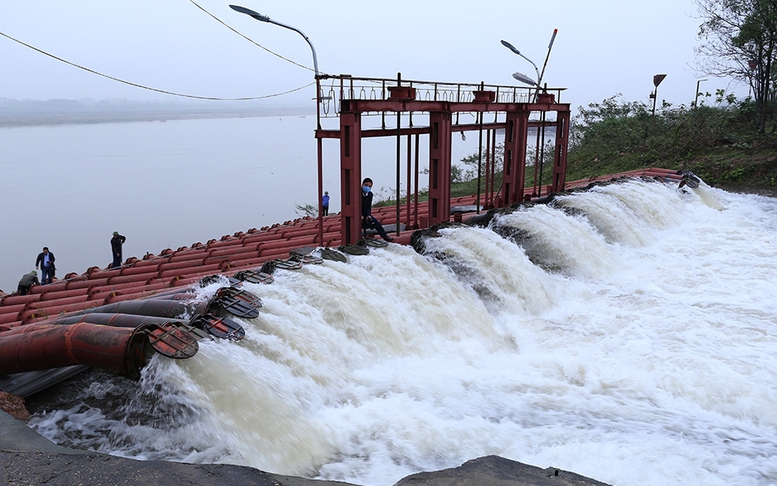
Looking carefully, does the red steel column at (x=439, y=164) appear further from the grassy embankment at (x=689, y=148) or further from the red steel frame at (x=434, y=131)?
the grassy embankment at (x=689, y=148)

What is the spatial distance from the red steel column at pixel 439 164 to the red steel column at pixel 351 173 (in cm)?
277

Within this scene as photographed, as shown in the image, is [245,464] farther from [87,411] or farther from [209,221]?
[209,221]

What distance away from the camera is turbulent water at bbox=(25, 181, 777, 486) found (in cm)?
579

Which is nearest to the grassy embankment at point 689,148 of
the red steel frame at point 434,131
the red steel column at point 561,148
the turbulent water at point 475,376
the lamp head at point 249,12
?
the red steel column at point 561,148

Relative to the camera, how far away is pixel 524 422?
6.90 metres

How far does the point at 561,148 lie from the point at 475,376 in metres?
13.7

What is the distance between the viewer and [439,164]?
1330cm

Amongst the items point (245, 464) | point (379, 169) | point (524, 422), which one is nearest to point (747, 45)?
point (524, 422)

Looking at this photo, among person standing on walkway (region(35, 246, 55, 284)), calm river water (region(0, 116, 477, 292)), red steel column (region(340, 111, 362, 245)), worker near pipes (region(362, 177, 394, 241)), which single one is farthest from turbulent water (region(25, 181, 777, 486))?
calm river water (region(0, 116, 477, 292))

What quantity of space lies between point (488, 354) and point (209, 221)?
39.8 metres

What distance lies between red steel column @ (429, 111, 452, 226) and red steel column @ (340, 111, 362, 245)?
2.77 meters

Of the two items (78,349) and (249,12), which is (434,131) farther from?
(78,349)

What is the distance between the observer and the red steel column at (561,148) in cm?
1959

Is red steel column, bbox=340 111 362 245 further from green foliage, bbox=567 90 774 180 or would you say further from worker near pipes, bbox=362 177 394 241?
green foliage, bbox=567 90 774 180
